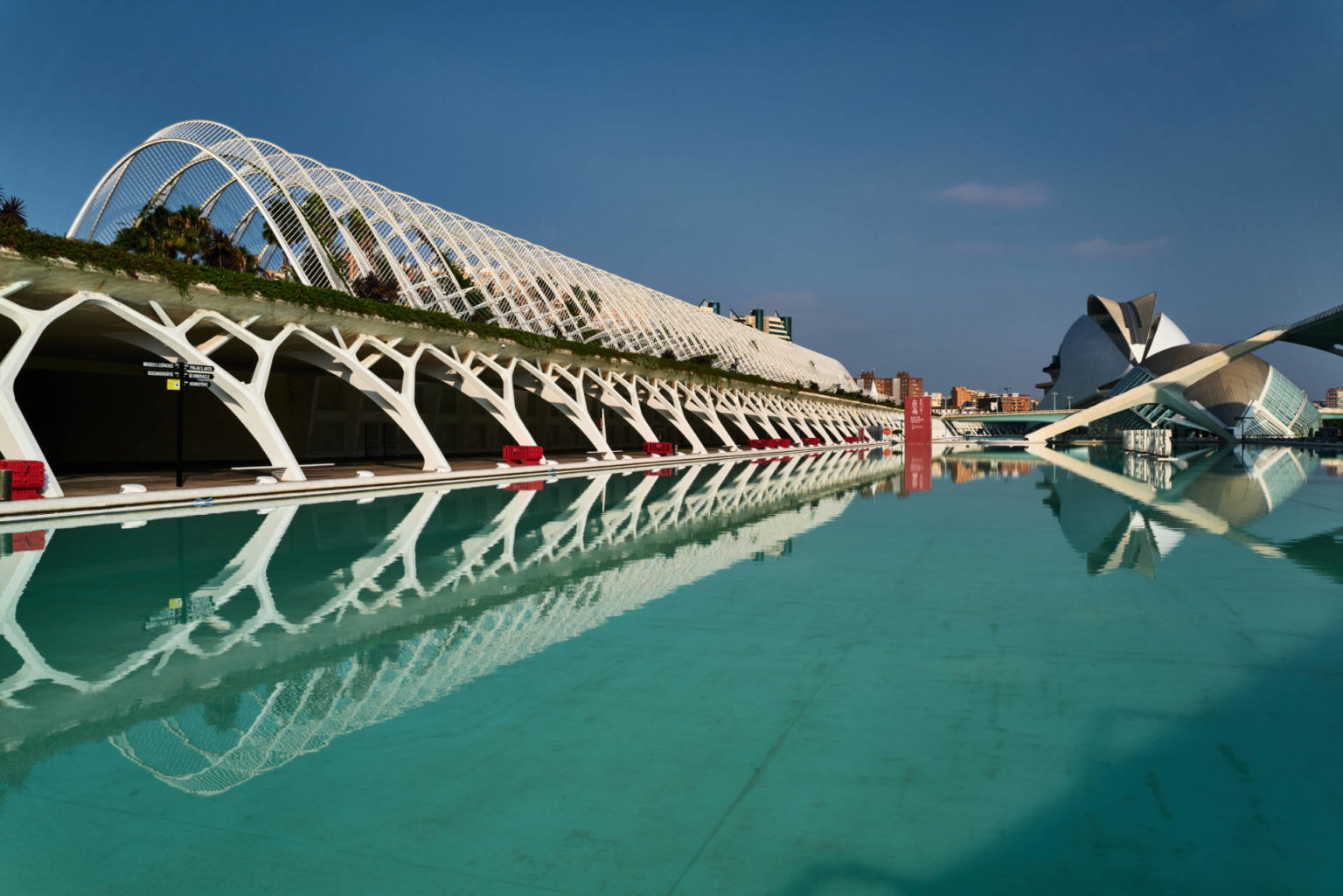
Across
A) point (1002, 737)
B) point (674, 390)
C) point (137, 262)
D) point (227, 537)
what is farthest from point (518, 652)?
point (674, 390)

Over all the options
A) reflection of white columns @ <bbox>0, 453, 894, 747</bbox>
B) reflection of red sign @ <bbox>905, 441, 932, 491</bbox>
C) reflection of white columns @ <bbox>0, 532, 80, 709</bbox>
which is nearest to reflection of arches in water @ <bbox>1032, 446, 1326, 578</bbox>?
reflection of red sign @ <bbox>905, 441, 932, 491</bbox>

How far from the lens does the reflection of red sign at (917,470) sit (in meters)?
23.4

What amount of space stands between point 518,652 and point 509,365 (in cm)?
2734

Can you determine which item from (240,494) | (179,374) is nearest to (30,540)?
(240,494)

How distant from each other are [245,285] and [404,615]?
56.4 ft

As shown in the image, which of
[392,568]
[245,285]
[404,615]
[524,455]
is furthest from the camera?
[524,455]

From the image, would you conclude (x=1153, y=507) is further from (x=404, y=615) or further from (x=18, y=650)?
(x=18, y=650)

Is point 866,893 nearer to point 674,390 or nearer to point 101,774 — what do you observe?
point 101,774

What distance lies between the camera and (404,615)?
6.96 metres

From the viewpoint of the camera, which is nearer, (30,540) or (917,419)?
(30,540)

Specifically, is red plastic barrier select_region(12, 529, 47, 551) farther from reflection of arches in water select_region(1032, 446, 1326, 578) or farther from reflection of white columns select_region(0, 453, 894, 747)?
reflection of arches in water select_region(1032, 446, 1326, 578)

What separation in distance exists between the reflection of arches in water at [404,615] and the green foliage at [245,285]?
24.1ft

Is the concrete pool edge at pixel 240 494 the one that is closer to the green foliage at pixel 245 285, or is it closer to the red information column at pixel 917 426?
the green foliage at pixel 245 285

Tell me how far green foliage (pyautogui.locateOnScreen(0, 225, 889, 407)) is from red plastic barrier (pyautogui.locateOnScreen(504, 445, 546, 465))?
4236 mm
